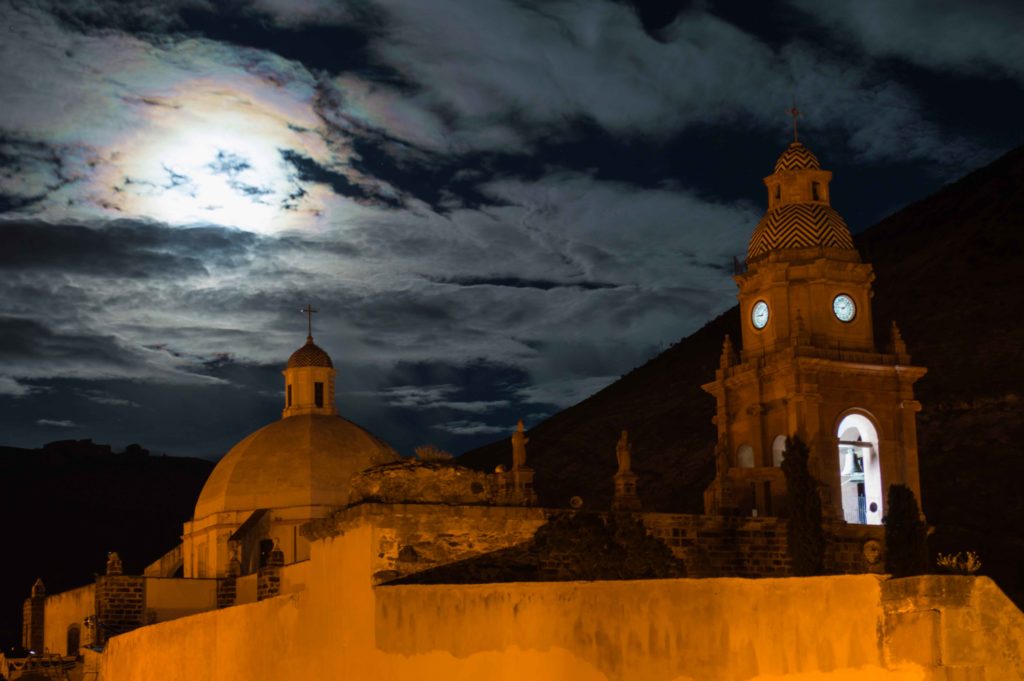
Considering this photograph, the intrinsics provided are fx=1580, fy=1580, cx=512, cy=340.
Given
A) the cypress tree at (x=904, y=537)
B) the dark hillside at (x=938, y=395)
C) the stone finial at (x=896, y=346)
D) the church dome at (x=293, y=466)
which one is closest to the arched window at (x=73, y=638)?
the church dome at (x=293, y=466)

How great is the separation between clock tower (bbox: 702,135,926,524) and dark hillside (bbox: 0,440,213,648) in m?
39.6

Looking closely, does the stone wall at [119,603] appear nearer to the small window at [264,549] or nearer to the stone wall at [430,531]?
the small window at [264,549]

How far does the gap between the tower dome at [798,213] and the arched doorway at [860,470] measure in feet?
14.2

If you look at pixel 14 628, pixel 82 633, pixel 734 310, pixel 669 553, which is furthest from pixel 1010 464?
pixel 734 310

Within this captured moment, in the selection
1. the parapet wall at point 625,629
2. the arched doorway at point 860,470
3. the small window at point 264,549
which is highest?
the arched doorway at point 860,470

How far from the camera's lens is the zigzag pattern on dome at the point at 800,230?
123 feet

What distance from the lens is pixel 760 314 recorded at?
3822 centimetres

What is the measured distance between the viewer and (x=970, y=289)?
77.0 meters

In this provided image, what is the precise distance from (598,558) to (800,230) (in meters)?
18.0

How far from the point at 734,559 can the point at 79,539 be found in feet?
206

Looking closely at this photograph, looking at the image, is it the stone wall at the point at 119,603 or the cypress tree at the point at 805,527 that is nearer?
the cypress tree at the point at 805,527

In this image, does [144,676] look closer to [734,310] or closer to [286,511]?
[286,511]

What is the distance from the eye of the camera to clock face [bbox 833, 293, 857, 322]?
37.4 meters

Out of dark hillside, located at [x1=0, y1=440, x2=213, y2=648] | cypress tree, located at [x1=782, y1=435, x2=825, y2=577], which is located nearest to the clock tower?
cypress tree, located at [x1=782, y1=435, x2=825, y2=577]
